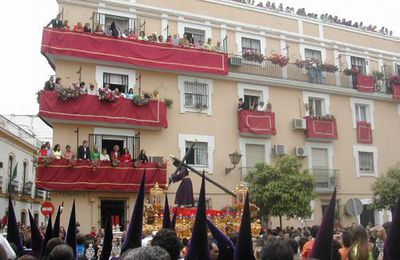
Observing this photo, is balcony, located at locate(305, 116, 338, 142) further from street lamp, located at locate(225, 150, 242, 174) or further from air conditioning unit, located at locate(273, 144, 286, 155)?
street lamp, located at locate(225, 150, 242, 174)

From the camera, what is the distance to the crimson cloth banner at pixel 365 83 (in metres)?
27.9

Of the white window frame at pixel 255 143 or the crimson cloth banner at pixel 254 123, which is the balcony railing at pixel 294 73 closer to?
the crimson cloth banner at pixel 254 123

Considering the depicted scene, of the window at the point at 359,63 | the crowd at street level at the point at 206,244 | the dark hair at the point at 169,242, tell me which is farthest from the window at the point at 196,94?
the dark hair at the point at 169,242

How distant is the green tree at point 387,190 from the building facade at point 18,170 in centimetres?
2044

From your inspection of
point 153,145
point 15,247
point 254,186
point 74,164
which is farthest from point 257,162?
point 15,247

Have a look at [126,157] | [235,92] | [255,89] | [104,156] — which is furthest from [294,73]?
[104,156]

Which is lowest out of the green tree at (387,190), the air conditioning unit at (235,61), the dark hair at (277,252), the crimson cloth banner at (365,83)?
the dark hair at (277,252)

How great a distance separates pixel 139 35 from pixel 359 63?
1304 centimetres

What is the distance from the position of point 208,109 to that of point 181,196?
25.3 feet

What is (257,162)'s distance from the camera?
970 inches

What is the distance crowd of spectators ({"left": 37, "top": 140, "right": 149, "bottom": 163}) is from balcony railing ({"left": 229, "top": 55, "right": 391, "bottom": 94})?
A: 680 centimetres

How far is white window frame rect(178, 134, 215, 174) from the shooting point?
2330 cm

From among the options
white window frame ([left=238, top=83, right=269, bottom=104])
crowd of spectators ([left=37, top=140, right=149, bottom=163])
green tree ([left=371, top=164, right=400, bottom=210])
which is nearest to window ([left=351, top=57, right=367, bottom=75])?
white window frame ([left=238, top=83, right=269, bottom=104])

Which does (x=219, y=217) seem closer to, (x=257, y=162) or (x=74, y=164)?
(x=74, y=164)
